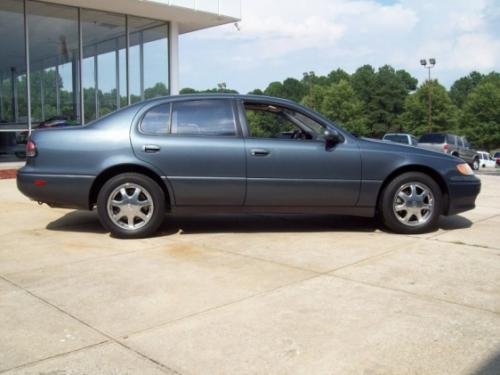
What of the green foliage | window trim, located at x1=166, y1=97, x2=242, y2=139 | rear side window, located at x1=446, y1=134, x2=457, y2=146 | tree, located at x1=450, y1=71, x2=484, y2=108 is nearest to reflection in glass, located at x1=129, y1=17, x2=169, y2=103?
window trim, located at x1=166, y1=97, x2=242, y2=139

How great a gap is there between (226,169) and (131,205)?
105 centimetres

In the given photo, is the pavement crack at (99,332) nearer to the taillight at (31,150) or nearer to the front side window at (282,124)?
the taillight at (31,150)

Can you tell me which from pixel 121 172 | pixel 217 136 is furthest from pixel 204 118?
pixel 121 172

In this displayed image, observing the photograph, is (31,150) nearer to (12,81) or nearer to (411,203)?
(411,203)

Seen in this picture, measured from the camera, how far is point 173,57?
16.4 metres

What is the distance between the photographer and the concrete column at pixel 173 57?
634 inches

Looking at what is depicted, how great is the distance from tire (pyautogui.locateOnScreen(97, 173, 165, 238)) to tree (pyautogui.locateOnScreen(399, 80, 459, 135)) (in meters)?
63.1

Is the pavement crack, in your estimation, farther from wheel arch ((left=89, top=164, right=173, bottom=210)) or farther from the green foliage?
the green foliage

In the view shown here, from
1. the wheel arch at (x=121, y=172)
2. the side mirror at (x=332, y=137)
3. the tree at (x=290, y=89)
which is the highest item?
the tree at (x=290, y=89)

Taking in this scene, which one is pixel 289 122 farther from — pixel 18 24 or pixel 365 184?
pixel 18 24

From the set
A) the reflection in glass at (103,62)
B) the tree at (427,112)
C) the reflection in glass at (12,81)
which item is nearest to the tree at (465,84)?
the tree at (427,112)

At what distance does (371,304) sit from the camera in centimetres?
360

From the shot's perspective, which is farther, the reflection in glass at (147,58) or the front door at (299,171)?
the reflection in glass at (147,58)

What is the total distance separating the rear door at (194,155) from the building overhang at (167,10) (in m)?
8.72
